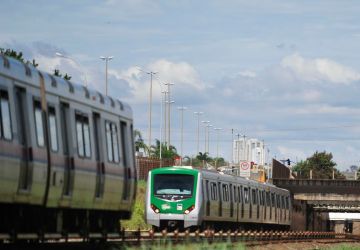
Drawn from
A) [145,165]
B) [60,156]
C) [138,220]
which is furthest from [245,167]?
[60,156]

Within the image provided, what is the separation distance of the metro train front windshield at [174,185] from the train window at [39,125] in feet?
87.5

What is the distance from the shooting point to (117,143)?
2892 centimetres

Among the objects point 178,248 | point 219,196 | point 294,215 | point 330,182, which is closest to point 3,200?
point 178,248

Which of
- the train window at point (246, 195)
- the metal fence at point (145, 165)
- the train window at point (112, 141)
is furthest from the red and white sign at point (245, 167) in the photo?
the train window at point (112, 141)

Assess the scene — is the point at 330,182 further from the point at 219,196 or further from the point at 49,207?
the point at 49,207

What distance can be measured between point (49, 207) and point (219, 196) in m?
32.6

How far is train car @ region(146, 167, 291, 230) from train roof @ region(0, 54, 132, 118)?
1884cm

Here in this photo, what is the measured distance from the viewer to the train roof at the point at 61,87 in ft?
70.7

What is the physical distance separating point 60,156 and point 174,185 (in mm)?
26237

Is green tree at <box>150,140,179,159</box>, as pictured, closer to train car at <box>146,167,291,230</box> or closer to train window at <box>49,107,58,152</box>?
train car at <box>146,167,291,230</box>

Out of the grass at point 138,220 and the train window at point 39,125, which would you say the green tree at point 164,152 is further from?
the train window at point 39,125

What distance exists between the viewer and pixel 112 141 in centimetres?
2839

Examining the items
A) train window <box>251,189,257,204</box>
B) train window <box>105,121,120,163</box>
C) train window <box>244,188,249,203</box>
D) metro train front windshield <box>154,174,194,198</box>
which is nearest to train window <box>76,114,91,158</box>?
train window <box>105,121,120,163</box>

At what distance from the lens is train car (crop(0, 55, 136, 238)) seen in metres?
21.2
